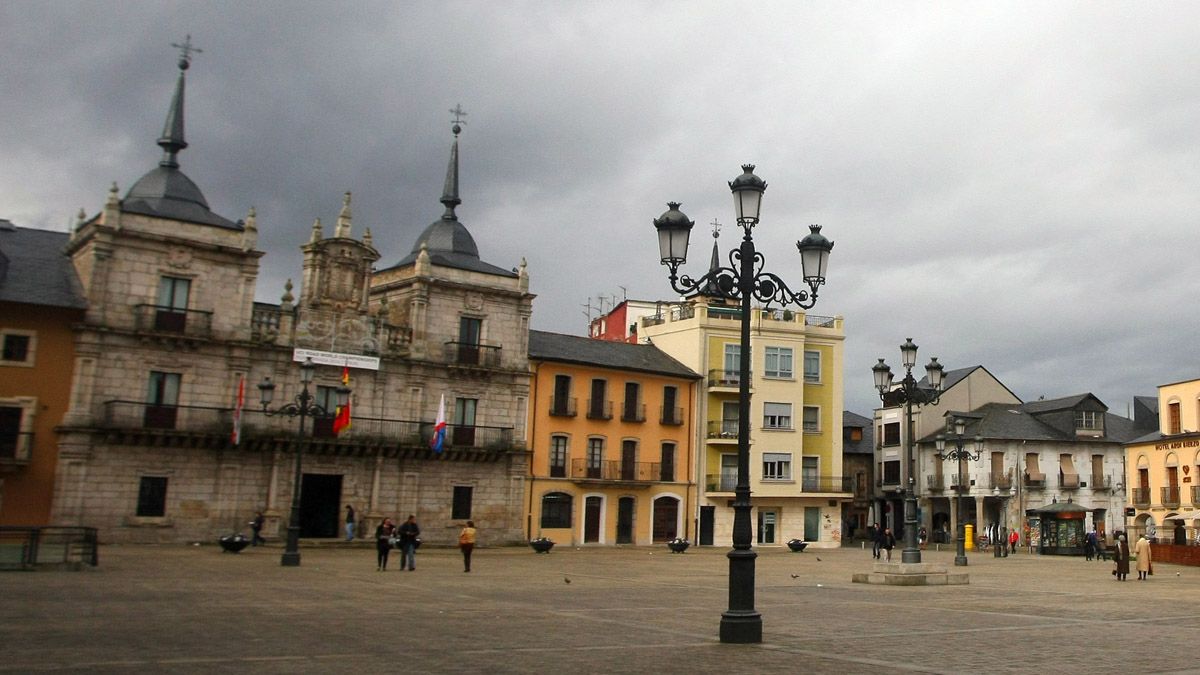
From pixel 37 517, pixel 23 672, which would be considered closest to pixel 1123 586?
pixel 23 672

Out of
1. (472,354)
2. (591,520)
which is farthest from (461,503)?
(591,520)

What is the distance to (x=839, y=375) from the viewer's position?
61.8 metres

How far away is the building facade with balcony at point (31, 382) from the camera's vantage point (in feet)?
124

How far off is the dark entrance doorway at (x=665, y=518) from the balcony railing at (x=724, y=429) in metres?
4.39

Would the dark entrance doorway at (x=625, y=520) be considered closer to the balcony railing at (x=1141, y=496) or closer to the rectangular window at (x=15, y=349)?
the balcony railing at (x=1141, y=496)

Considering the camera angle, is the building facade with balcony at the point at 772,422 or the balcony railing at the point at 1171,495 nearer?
the balcony railing at the point at 1171,495

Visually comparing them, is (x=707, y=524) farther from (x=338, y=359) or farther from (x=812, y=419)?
(x=338, y=359)

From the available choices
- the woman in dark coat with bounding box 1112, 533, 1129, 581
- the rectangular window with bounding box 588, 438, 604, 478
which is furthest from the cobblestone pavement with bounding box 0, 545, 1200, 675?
the rectangular window with bounding box 588, 438, 604, 478

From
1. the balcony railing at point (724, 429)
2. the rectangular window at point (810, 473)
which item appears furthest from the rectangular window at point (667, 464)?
the rectangular window at point (810, 473)

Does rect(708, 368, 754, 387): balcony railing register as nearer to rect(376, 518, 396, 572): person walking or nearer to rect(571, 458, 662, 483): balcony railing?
rect(571, 458, 662, 483): balcony railing

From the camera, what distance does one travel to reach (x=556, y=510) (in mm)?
52219

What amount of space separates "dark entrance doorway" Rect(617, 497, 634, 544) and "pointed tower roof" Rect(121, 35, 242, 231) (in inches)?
924

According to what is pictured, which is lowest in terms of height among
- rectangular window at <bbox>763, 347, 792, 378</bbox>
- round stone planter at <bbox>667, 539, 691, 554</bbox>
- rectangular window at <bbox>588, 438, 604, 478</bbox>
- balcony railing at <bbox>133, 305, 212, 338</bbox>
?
round stone planter at <bbox>667, 539, 691, 554</bbox>

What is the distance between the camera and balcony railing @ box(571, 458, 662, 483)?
52906mm
